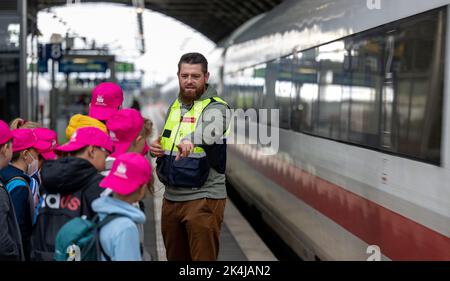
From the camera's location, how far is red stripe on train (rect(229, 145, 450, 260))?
202 inches

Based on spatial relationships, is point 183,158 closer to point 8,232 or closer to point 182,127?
point 182,127

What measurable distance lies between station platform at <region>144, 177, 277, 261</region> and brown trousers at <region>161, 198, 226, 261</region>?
2.66 metres

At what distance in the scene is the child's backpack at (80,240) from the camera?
133 inches

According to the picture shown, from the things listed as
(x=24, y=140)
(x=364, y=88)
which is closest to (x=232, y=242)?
(x=364, y=88)

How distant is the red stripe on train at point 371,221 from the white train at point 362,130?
0.01 m

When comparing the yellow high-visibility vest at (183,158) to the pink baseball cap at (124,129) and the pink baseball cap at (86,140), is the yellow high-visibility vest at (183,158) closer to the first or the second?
the pink baseball cap at (124,129)

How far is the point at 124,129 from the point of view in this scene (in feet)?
15.0

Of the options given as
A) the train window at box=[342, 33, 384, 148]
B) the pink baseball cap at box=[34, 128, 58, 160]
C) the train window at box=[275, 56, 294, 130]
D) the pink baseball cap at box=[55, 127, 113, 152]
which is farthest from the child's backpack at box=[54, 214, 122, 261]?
the train window at box=[275, 56, 294, 130]

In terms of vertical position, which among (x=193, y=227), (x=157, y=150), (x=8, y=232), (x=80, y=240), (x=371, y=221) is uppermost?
(x=157, y=150)

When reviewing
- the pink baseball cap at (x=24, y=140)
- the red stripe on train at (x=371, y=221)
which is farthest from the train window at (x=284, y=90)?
the pink baseball cap at (x=24, y=140)

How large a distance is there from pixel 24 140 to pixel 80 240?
1.84m

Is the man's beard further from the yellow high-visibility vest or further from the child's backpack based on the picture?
the child's backpack
